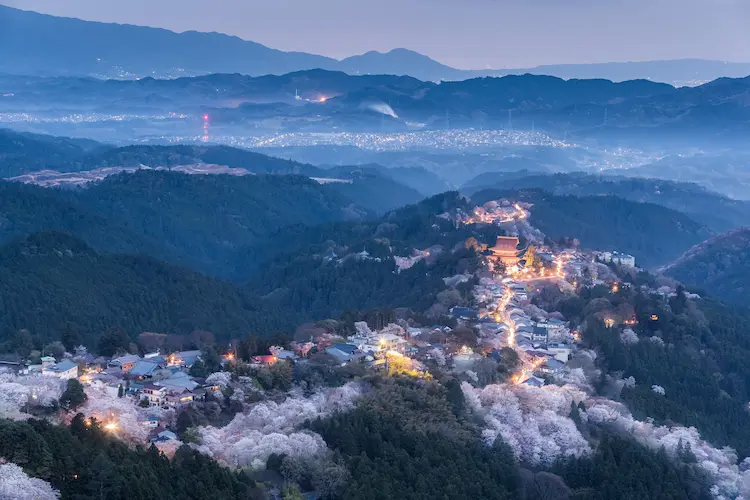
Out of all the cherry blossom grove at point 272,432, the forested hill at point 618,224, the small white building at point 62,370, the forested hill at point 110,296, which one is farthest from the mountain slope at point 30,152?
the cherry blossom grove at point 272,432

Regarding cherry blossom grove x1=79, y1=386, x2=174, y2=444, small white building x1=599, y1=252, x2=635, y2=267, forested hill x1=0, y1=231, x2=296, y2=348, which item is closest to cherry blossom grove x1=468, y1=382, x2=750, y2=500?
cherry blossom grove x1=79, y1=386, x2=174, y2=444

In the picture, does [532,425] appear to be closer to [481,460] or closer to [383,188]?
[481,460]

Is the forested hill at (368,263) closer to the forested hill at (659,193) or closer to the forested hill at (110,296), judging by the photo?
the forested hill at (110,296)

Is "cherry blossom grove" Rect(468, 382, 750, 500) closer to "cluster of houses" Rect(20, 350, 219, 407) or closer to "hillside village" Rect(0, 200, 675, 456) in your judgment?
"hillside village" Rect(0, 200, 675, 456)

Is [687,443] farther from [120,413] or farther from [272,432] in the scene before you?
[120,413]

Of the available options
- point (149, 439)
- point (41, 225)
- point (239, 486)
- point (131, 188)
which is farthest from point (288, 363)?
point (131, 188)

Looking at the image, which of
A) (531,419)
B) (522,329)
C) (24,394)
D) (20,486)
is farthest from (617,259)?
(20,486)
